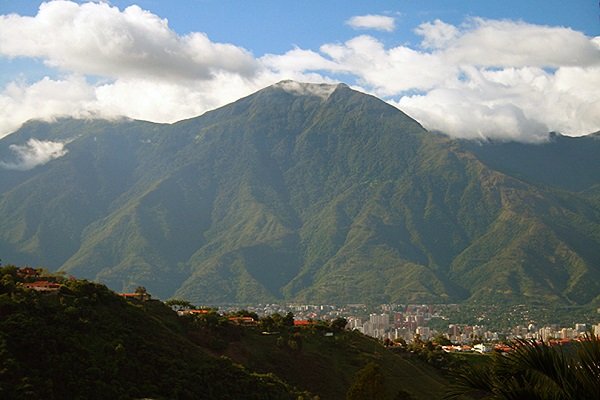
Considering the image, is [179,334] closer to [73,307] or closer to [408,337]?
[73,307]

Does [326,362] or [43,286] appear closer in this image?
[43,286]

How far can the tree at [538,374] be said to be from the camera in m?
9.53

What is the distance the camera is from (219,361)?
184 ft

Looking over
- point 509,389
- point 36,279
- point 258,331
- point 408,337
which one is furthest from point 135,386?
point 408,337

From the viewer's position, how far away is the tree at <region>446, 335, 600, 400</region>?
9.53 metres

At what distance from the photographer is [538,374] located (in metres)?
9.89

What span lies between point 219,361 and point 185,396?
7.71m

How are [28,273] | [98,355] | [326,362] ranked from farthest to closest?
[326,362], [28,273], [98,355]

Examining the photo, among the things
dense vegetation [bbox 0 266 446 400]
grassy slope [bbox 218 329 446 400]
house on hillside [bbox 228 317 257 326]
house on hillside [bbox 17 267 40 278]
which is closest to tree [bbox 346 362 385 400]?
dense vegetation [bbox 0 266 446 400]

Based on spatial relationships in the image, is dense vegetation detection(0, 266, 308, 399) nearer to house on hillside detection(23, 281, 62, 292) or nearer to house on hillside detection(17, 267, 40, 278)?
house on hillside detection(23, 281, 62, 292)

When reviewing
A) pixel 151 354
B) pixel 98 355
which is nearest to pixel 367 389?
pixel 151 354

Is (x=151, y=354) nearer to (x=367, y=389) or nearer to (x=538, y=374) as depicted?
(x=367, y=389)

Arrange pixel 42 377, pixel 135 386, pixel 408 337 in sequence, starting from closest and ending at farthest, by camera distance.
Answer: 1. pixel 42 377
2. pixel 135 386
3. pixel 408 337

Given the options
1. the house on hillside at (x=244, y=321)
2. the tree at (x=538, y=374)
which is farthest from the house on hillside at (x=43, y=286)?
the tree at (x=538, y=374)
